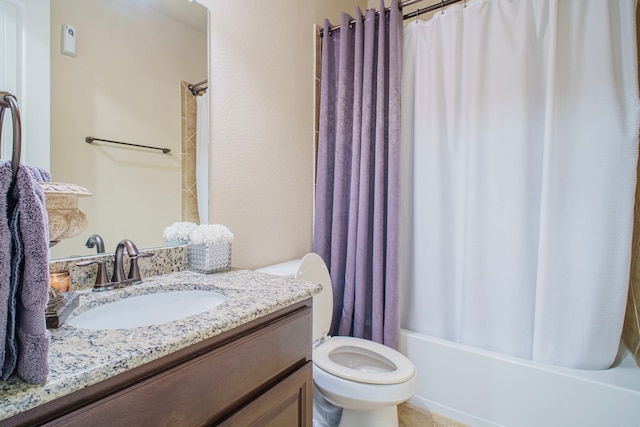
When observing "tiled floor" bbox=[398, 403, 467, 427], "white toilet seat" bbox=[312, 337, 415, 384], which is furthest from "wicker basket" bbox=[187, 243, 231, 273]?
"tiled floor" bbox=[398, 403, 467, 427]

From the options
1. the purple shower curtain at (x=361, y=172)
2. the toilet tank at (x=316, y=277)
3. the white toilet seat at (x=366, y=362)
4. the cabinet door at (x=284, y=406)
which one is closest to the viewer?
the cabinet door at (x=284, y=406)

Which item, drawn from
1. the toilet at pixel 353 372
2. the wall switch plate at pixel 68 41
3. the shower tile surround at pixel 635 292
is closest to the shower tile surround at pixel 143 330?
the toilet at pixel 353 372

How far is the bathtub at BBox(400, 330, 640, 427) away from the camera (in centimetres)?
123

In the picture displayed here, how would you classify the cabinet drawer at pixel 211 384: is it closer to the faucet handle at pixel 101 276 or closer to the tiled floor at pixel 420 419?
the faucet handle at pixel 101 276

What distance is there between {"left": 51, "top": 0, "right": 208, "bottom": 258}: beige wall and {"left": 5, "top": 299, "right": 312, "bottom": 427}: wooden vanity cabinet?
0.57 metres

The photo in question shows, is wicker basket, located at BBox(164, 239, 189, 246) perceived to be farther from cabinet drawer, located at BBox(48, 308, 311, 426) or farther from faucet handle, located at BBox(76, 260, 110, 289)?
cabinet drawer, located at BBox(48, 308, 311, 426)

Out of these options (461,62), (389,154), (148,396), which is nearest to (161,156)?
(148,396)

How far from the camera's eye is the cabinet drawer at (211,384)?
51 centimetres

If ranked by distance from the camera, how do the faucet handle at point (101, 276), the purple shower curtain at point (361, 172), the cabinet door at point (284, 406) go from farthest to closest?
1. the purple shower curtain at point (361, 172)
2. the faucet handle at point (101, 276)
3. the cabinet door at point (284, 406)

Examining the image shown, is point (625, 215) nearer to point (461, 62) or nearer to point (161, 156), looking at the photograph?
point (461, 62)

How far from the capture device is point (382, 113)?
1.59m

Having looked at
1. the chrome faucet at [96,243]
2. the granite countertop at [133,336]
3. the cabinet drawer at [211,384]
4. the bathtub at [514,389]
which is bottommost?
the bathtub at [514,389]

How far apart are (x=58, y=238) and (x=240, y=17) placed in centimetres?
116

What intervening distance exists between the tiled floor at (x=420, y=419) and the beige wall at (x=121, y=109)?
149 centimetres
